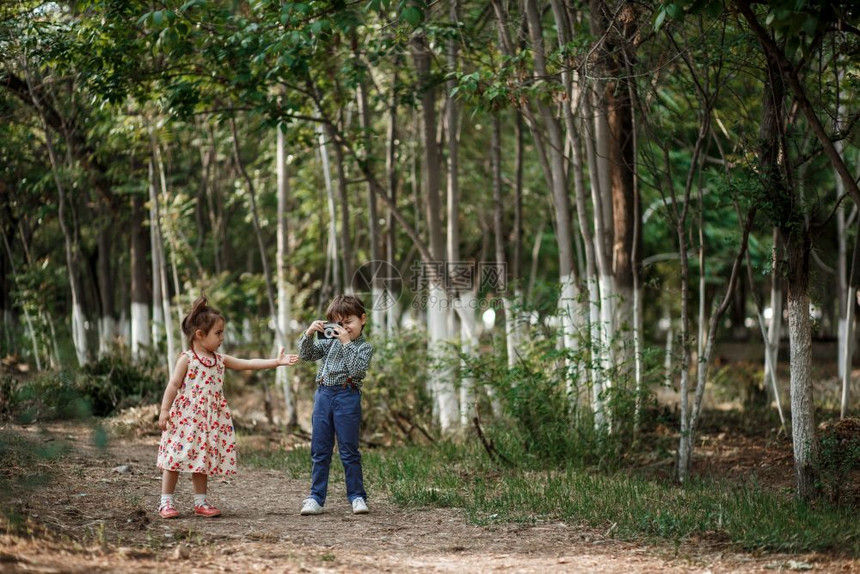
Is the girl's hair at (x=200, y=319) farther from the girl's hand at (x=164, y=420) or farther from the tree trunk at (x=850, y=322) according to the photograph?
the tree trunk at (x=850, y=322)

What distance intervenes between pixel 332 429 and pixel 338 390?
11.2 inches

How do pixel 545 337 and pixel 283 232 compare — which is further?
pixel 283 232

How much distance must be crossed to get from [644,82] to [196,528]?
5.69 metres

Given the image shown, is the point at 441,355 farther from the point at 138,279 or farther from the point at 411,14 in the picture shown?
the point at 138,279

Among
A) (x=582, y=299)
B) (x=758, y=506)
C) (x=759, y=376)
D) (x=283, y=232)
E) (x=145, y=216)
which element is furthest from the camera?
(x=145, y=216)

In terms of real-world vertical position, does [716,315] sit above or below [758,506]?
above

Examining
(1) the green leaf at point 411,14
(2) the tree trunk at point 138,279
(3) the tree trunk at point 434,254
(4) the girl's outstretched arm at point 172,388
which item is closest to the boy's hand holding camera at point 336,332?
(4) the girl's outstretched arm at point 172,388

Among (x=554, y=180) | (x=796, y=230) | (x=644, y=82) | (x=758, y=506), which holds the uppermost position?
(x=644, y=82)

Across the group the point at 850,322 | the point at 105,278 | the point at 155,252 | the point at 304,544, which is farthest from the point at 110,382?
the point at 850,322

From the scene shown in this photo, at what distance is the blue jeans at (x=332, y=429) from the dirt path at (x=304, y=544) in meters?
0.30

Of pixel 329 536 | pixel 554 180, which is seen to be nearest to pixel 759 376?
pixel 554 180

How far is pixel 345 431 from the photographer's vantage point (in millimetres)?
6016

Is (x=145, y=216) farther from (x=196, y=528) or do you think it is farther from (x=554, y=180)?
(x=196, y=528)

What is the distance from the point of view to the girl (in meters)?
5.85
